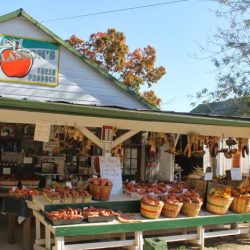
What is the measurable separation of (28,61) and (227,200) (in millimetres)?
6123

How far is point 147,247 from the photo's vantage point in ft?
15.2

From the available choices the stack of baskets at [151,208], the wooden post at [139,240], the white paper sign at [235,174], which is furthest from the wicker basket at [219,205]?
the wooden post at [139,240]

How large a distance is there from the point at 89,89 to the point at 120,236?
17.9ft

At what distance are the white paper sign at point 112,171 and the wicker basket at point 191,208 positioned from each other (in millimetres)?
1311

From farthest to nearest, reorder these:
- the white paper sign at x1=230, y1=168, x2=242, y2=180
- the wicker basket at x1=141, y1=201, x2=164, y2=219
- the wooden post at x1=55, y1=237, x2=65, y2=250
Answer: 1. the white paper sign at x1=230, y1=168, x2=242, y2=180
2. the wicker basket at x1=141, y1=201, x2=164, y2=219
3. the wooden post at x1=55, y1=237, x2=65, y2=250

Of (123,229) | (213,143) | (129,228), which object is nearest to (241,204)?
(129,228)

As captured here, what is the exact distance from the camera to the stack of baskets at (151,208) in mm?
6875

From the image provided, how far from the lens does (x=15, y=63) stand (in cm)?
1048

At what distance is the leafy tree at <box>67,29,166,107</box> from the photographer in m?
23.5

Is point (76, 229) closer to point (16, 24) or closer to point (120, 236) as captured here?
point (120, 236)

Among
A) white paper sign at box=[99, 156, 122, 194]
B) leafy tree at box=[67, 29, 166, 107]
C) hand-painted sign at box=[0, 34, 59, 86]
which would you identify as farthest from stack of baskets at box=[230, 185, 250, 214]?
leafy tree at box=[67, 29, 166, 107]

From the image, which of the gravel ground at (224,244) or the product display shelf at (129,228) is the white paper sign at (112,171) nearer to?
the product display shelf at (129,228)

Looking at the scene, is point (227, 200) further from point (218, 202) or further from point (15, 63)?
point (15, 63)

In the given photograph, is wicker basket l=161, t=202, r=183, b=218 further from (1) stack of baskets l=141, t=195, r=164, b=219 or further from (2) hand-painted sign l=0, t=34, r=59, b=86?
(2) hand-painted sign l=0, t=34, r=59, b=86
